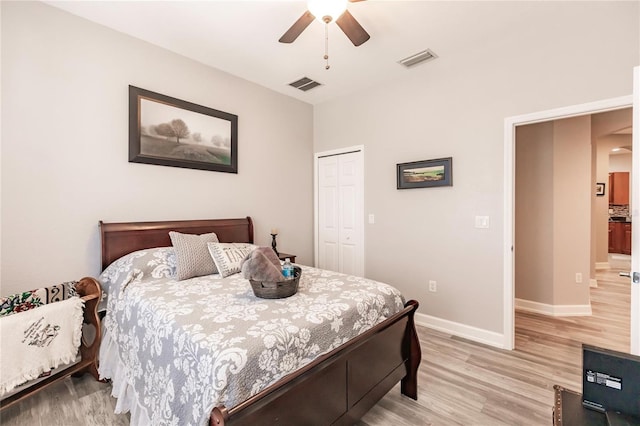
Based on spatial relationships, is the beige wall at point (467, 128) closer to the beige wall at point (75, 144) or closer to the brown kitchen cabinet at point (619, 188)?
the beige wall at point (75, 144)

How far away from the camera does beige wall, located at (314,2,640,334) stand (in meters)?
2.38

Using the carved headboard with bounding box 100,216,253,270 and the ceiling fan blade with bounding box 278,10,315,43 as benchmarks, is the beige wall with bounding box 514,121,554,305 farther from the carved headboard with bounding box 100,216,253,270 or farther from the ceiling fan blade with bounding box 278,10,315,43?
the carved headboard with bounding box 100,216,253,270

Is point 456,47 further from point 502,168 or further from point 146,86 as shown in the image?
point 146,86

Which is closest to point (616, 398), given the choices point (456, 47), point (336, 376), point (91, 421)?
point (336, 376)

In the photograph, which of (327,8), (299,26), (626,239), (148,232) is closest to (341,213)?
(148,232)

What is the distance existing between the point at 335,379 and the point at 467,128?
2723 millimetres

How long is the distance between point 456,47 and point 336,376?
316 cm

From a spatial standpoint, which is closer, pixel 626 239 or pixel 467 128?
pixel 467 128

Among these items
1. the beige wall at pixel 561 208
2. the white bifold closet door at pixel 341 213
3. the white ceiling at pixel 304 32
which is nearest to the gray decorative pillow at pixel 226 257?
the white bifold closet door at pixel 341 213

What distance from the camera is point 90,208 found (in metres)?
2.50

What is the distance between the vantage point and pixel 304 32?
2635 mm

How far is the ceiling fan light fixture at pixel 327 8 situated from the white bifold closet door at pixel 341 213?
6.94ft

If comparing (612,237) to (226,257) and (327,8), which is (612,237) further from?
(226,257)

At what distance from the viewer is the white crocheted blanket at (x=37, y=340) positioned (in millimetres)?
1650
